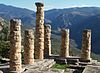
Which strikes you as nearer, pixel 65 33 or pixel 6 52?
pixel 65 33

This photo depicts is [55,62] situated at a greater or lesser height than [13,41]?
lesser

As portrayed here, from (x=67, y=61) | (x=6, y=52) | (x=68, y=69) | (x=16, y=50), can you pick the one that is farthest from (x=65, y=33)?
(x=6, y=52)

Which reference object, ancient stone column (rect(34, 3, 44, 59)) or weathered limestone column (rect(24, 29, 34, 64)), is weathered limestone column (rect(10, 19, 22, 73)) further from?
ancient stone column (rect(34, 3, 44, 59))

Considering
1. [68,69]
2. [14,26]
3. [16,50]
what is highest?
[14,26]

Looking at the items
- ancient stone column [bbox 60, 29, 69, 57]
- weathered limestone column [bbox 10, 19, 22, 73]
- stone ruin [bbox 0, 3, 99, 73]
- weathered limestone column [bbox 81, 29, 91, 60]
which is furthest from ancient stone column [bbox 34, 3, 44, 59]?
weathered limestone column [bbox 10, 19, 22, 73]

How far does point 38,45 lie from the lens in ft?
106

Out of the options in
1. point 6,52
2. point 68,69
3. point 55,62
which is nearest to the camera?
point 68,69

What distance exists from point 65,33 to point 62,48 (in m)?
1.77

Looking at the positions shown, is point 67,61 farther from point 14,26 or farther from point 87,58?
point 14,26

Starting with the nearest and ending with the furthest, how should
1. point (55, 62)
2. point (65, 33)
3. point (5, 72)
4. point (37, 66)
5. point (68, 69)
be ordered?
point (5, 72)
point (37, 66)
point (68, 69)
point (55, 62)
point (65, 33)

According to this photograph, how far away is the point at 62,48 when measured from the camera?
3400 centimetres

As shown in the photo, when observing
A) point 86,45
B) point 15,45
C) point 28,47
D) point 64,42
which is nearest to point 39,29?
point 64,42

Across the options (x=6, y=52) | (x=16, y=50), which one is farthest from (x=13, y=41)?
(x=6, y=52)

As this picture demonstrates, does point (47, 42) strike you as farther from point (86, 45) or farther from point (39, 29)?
point (86, 45)
